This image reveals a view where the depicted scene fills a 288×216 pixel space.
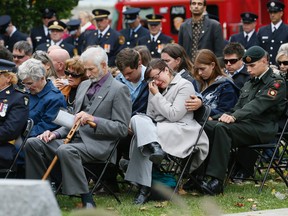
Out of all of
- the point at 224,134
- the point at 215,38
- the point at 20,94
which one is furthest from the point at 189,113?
the point at 215,38

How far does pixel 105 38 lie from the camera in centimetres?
1555

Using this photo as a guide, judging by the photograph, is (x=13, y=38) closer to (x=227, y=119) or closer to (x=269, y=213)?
(x=227, y=119)

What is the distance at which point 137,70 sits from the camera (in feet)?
32.4

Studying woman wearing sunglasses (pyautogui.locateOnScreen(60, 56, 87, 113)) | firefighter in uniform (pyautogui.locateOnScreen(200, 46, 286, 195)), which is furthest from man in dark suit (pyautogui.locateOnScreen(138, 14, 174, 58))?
firefighter in uniform (pyautogui.locateOnScreen(200, 46, 286, 195))

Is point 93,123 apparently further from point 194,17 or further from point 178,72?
point 194,17

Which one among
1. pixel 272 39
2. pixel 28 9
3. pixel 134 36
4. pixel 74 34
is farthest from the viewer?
pixel 28 9

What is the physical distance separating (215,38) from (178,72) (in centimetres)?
368

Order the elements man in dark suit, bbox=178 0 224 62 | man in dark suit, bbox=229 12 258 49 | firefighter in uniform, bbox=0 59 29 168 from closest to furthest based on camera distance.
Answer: firefighter in uniform, bbox=0 59 29 168
man in dark suit, bbox=178 0 224 62
man in dark suit, bbox=229 12 258 49

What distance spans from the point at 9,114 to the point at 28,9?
10660 mm

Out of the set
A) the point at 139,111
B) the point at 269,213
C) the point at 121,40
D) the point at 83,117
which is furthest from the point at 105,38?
the point at 269,213

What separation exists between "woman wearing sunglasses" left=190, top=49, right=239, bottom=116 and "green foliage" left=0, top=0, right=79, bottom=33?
932 cm

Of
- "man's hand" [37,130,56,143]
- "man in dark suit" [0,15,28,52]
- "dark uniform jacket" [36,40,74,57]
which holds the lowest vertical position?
"dark uniform jacket" [36,40,74,57]

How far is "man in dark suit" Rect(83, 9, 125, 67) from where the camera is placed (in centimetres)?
1541

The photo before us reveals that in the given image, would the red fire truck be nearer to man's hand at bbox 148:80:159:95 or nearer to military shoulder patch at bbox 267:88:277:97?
military shoulder patch at bbox 267:88:277:97
